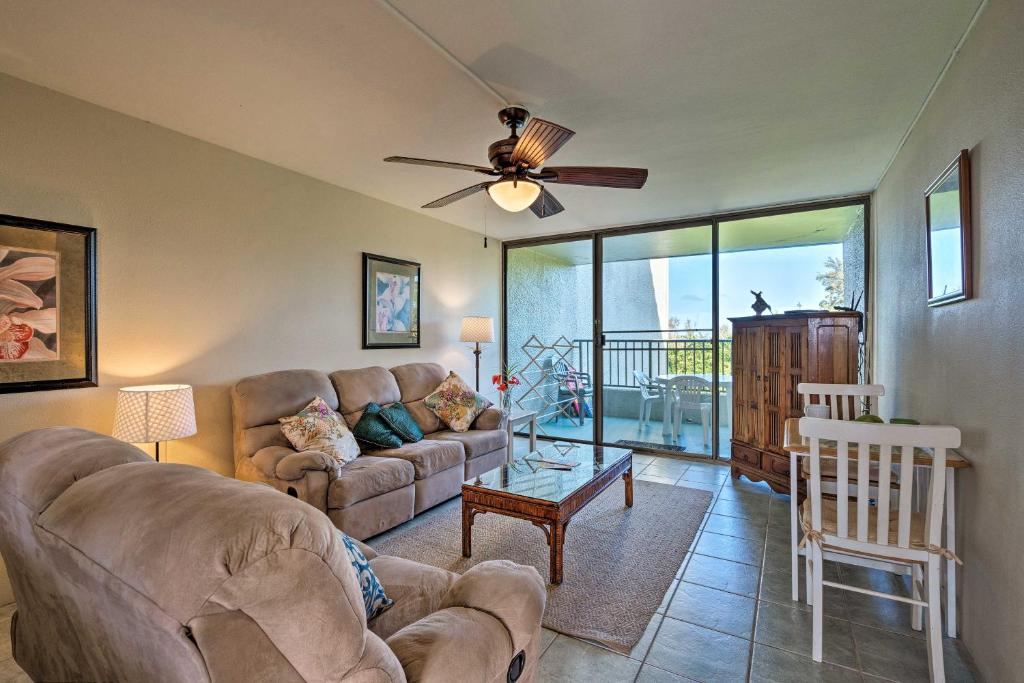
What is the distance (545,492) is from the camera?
8.21 feet

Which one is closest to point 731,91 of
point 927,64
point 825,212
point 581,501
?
point 927,64

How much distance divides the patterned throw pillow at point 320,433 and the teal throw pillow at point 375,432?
142mm

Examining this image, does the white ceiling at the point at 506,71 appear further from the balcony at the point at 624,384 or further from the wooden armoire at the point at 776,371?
the balcony at the point at 624,384

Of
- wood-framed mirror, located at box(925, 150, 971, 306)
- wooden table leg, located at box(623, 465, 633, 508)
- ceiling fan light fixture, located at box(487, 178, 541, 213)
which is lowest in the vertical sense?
wooden table leg, located at box(623, 465, 633, 508)

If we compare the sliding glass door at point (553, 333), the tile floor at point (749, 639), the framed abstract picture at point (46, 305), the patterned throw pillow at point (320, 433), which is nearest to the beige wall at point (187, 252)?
the framed abstract picture at point (46, 305)

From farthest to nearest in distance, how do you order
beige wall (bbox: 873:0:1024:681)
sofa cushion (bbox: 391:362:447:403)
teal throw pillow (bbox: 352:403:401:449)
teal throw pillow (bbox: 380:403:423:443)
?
sofa cushion (bbox: 391:362:447:403) < teal throw pillow (bbox: 380:403:423:443) < teal throw pillow (bbox: 352:403:401:449) < beige wall (bbox: 873:0:1024:681)

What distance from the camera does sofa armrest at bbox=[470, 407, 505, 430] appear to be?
411cm

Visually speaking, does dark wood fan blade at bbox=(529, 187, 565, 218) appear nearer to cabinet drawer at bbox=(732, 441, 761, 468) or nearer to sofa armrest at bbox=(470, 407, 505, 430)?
sofa armrest at bbox=(470, 407, 505, 430)

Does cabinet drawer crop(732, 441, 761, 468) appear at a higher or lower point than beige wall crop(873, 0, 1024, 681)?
lower

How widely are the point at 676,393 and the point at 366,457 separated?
3227 millimetres

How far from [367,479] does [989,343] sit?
2932 millimetres

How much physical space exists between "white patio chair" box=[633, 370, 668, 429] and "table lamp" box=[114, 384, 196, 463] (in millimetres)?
4168

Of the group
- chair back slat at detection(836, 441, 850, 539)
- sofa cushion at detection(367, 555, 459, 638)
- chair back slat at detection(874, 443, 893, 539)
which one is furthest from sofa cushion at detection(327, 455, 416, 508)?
chair back slat at detection(874, 443, 893, 539)

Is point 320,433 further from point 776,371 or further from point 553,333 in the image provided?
point 776,371
